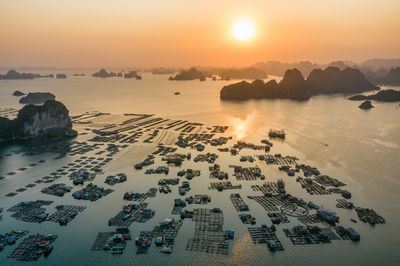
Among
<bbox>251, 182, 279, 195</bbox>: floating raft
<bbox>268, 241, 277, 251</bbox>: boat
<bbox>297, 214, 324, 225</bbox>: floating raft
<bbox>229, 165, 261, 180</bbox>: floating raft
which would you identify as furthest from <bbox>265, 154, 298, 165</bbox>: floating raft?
<bbox>268, 241, 277, 251</bbox>: boat

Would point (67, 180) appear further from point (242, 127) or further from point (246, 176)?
point (242, 127)

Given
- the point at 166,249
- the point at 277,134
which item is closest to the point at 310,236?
the point at 166,249

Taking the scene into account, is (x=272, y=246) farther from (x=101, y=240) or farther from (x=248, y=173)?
(x=248, y=173)

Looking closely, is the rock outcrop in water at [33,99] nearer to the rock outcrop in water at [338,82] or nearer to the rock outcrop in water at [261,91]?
the rock outcrop in water at [261,91]

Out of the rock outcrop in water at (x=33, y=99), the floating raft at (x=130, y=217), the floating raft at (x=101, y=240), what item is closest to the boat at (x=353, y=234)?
the floating raft at (x=130, y=217)

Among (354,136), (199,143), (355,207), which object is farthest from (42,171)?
(354,136)

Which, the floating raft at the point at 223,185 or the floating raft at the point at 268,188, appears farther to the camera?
the floating raft at the point at 223,185
